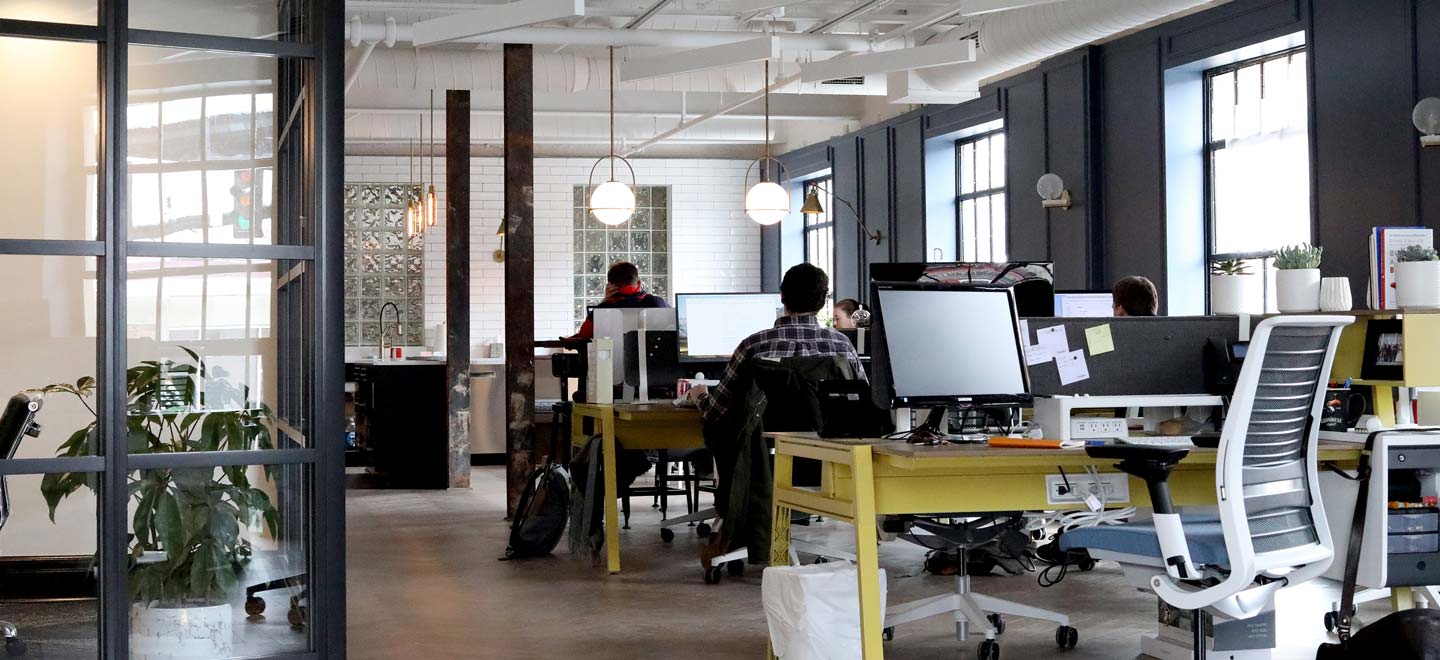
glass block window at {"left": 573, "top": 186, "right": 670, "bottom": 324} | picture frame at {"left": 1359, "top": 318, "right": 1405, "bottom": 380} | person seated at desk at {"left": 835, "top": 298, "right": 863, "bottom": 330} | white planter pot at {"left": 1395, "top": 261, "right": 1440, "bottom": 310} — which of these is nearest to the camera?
picture frame at {"left": 1359, "top": 318, "right": 1405, "bottom": 380}

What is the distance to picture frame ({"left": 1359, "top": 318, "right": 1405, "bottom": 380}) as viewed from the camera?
4.04 m

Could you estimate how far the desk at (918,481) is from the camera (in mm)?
3400

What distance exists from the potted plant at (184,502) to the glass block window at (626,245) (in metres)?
10.7

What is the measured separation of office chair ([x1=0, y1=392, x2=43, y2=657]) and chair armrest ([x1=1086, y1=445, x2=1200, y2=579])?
271 cm

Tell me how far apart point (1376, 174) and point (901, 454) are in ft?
14.8

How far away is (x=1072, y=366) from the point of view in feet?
12.9

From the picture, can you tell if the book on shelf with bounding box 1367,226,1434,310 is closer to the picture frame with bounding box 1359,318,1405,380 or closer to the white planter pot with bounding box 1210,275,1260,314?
the picture frame with bounding box 1359,318,1405,380

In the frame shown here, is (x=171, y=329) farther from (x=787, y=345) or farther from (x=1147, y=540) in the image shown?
(x=1147, y=540)

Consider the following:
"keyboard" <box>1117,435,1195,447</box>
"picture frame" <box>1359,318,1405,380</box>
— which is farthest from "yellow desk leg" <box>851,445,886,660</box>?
"picture frame" <box>1359,318,1405,380</box>

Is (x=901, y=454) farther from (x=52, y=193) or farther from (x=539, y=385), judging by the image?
(x=539, y=385)

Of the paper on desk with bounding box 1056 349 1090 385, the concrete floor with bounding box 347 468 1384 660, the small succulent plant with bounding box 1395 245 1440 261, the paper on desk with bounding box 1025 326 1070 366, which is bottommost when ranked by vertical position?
the concrete floor with bounding box 347 468 1384 660

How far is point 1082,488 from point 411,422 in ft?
21.9

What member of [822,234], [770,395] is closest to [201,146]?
[770,395]

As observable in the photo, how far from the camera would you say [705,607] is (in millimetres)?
5172
